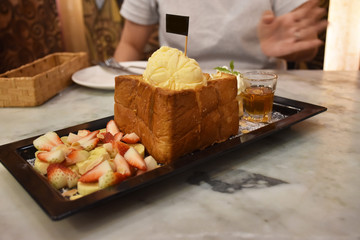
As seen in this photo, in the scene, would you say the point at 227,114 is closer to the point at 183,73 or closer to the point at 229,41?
the point at 183,73

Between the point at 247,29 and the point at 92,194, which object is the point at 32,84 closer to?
the point at 92,194

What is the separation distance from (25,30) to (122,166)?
2896 mm

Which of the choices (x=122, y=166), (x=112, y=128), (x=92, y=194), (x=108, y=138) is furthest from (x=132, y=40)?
(x=92, y=194)

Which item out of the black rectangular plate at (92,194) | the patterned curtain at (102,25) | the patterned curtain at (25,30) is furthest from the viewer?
the patterned curtain at (102,25)

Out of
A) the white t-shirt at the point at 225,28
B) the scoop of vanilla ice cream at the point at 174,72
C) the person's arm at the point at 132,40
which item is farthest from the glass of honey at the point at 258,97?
the person's arm at the point at 132,40

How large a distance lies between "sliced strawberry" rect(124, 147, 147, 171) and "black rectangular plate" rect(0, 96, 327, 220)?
2.6 inches

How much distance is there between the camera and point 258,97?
1299 millimetres

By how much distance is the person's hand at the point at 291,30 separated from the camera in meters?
2.17

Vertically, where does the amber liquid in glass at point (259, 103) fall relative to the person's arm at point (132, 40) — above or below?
below

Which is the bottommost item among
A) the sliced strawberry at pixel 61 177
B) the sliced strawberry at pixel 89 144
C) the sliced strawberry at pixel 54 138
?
the sliced strawberry at pixel 61 177

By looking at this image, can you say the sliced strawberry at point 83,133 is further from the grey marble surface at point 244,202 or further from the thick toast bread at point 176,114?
the grey marble surface at point 244,202

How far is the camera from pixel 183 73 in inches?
40.0

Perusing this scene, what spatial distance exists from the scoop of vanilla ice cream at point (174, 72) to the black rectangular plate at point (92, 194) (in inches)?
8.4

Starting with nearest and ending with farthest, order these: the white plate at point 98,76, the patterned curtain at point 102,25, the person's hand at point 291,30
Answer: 1. the white plate at point 98,76
2. the person's hand at point 291,30
3. the patterned curtain at point 102,25
